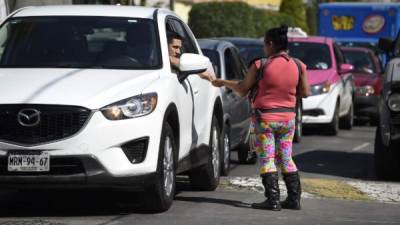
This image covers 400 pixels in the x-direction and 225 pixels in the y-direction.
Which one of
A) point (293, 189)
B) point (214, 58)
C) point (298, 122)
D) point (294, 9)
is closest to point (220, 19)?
point (294, 9)

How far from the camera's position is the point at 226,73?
44.3ft

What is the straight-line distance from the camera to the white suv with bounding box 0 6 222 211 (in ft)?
28.2

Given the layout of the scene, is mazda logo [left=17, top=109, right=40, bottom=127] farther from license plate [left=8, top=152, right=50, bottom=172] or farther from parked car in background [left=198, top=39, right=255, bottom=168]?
parked car in background [left=198, top=39, right=255, bottom=168]

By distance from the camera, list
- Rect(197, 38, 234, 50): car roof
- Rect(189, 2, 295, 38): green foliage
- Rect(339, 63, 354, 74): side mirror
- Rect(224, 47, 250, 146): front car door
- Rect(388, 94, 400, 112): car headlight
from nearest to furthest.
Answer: Rect(388, 94, 400, 112): car headlight
Rect(224, 47, 250, 146): front car door
Rect(197, 38, 234, 50): car roof
Rect(339, 63, 354, 74): side mirror
Rect(189, 2, 295, 38): green foliage

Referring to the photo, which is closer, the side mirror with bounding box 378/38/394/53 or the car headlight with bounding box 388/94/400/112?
the car headlight with bounding box 388/94/400/112

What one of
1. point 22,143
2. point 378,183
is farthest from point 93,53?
point 378,183

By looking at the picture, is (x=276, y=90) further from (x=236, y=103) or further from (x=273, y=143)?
(x=236, y=103)

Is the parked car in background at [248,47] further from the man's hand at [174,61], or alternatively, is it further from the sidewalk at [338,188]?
the man's hand at [174,61]

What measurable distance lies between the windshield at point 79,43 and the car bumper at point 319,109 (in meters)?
9.71

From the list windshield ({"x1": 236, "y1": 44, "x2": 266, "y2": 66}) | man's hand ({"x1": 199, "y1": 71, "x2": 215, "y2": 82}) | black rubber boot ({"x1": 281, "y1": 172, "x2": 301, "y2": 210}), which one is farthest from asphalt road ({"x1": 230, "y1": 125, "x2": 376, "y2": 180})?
black rubber boot ({"x1": 281, "y1": 172, "x2": 301, "y2": 210})

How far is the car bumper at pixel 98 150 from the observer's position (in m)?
8.56

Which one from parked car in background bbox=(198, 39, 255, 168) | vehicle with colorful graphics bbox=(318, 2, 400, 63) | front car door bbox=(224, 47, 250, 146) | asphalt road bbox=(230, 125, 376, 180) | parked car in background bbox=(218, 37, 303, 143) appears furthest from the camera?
vehicle with colorful graphics bbox=(318, 2, 400, 63)

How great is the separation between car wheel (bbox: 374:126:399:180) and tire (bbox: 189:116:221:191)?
215cm

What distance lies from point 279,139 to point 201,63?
0.96m
